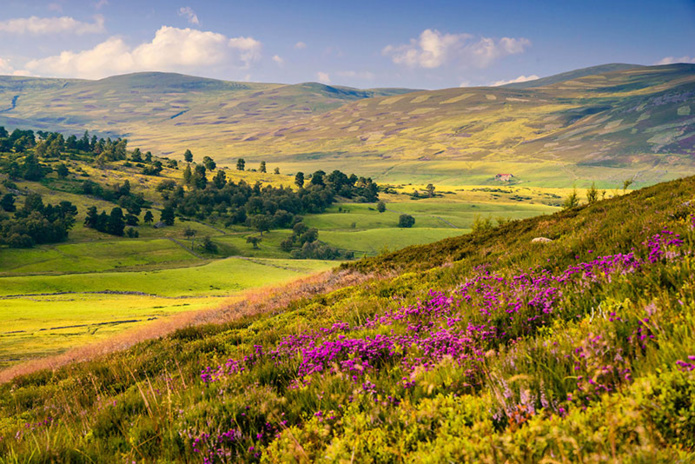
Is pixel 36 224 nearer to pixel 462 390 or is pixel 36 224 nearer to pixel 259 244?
pixel 259 244

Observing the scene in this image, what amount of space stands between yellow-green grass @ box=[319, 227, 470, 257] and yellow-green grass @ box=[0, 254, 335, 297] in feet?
223

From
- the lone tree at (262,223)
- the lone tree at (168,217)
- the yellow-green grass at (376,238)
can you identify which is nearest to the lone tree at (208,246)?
the lone tree at (262,223)

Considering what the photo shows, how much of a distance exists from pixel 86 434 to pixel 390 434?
144 inches

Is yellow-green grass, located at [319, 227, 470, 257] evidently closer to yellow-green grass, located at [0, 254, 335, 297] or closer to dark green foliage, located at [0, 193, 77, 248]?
Result: yellow-green grass, located at [0, 254, 335, 297]

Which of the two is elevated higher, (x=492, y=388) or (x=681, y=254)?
(x=681, y=254)

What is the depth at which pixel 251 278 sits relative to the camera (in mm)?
84938

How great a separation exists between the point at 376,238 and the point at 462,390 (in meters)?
166

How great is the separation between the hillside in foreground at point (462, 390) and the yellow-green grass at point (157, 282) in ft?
199

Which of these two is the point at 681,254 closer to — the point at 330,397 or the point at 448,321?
the point at 448,321

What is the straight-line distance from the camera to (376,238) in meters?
169

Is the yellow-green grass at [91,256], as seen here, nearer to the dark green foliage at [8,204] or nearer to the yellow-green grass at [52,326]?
the dark green foliage at [8,204]

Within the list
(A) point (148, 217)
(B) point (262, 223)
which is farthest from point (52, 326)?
(A) point (148, 217)

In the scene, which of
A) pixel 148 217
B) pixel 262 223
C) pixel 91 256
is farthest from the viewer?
pixel 262 223

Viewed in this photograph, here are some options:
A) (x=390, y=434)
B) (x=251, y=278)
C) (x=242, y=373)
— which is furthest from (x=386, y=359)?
(x=251, y=278)
